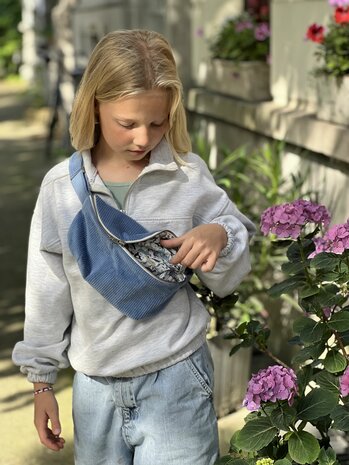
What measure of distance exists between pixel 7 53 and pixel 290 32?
21.1 meters

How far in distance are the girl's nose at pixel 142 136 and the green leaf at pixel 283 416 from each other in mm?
710

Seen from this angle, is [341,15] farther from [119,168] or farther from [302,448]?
[302,448]

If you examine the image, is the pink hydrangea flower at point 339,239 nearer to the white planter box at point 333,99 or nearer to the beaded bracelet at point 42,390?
the beaded bracelet at point 42,390

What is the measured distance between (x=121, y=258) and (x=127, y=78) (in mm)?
416

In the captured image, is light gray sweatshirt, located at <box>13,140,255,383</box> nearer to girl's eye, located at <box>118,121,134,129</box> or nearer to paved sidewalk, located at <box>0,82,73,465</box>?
girl's eye, located at <box>118,121,134,129</box>

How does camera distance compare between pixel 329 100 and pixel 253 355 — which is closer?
pixel 329 100

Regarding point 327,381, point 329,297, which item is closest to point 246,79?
point 329,297

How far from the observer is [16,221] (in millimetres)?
8023

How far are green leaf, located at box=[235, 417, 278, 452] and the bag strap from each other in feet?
2.26

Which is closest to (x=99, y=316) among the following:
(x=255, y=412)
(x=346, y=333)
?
(x=255, y=412)

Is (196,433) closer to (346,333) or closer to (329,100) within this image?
(346,333)

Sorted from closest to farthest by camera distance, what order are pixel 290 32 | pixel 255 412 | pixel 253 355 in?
pixel 255 412 < pixel 253 355 < pixel 290 32

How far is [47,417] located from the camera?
7.64 feet

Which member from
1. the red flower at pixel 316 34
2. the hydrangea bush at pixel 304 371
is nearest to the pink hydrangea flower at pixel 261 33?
the red flower at pixel 316 34
